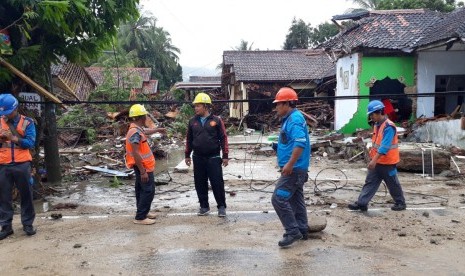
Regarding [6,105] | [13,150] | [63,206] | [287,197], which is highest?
[6,105]

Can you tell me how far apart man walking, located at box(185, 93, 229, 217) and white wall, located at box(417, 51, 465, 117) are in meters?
13.8

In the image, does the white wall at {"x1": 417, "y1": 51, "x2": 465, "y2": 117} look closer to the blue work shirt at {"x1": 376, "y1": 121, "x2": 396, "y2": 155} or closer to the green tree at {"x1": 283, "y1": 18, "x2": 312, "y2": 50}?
the blue work shirt at {"x1": 376, "y1": 121, "x2": 396, "y2": 155}

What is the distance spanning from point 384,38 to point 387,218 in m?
14.2

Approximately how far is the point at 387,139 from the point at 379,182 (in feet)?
2.26

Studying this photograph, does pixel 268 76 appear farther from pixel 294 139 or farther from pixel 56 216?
pixel 294 139

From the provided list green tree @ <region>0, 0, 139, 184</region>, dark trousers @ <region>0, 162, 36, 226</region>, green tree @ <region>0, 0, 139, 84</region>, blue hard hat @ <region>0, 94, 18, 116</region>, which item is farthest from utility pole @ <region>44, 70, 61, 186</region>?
dark trousers @ <region>0, 162, 36, 226</region>

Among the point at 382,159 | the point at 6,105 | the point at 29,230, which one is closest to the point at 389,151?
the point at 382,159

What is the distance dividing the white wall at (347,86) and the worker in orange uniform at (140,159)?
14.1 meters

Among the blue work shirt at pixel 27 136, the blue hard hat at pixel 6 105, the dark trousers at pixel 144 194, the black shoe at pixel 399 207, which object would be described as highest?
the blue hard hat at pixel 6 105

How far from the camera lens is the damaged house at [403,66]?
56.8ft

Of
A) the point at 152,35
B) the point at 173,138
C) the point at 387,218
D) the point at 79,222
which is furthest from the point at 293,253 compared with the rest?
the point at 152,35

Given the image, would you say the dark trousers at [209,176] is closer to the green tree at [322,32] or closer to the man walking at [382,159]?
the man walking at [382,159]

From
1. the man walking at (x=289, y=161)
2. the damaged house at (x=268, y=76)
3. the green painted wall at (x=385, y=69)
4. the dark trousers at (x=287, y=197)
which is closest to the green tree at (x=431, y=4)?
the damaged house at (x=268, y=76)

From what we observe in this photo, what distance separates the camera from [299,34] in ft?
153
